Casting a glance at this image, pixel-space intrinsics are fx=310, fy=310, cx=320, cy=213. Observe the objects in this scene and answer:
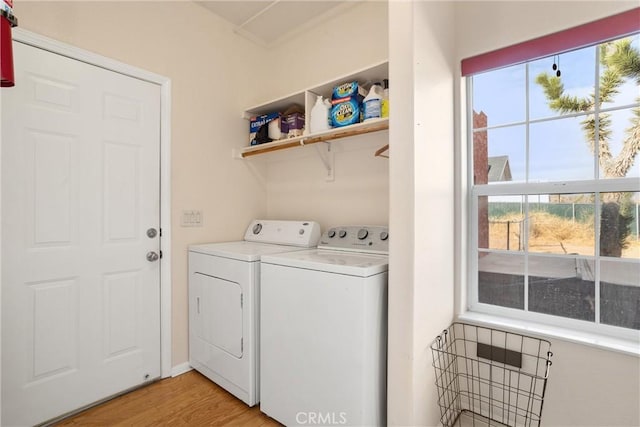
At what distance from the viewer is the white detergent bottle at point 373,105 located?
182 centimetres

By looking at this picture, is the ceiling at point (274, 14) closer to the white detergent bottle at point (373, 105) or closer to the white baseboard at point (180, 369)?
the white detergent bottle at point (373, 105)

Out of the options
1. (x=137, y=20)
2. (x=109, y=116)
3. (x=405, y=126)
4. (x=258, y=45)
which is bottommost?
(x=405, y=126)

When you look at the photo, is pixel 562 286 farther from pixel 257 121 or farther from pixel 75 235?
pixel 75 235

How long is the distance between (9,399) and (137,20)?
2262mm

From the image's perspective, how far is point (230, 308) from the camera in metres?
1.89

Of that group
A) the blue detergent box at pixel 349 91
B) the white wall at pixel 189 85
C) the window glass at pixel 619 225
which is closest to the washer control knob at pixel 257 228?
the white wall at pixel 189 85

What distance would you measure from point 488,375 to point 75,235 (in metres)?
2.45

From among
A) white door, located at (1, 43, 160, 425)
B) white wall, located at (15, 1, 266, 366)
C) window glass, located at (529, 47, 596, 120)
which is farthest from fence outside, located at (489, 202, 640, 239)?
white door, located at (1, 43, 160, 425)

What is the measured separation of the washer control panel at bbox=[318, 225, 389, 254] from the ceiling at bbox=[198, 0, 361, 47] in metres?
1.66

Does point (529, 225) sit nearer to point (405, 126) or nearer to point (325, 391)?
point (405, 126)

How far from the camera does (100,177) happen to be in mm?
1843

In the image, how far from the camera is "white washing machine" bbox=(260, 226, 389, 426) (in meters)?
1.40

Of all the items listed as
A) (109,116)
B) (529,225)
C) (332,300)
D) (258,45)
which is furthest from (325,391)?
(258,45)

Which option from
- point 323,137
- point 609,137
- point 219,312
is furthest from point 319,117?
point 609,137
